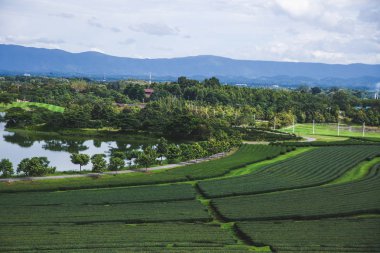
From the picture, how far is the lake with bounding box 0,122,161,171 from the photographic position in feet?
210

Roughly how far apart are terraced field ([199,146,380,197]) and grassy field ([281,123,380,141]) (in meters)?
22.5

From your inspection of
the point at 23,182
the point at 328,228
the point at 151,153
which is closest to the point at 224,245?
the point at 328,228

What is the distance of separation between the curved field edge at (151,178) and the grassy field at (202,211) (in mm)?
103

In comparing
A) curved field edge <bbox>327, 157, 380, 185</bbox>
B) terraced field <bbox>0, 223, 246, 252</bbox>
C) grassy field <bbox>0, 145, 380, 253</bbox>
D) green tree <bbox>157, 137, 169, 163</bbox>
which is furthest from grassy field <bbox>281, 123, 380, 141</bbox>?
terraced field <bbox>0, 223, 246, 252</bbox>

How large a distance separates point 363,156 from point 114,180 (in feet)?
119

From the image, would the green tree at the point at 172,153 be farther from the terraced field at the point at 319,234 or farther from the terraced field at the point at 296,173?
the terraced field at the point at 319,234

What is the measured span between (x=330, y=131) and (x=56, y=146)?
59.8m

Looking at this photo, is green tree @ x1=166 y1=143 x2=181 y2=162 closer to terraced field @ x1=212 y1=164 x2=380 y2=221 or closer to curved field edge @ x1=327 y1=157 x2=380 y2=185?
terraced field @ x1=212 y1=164 x2=380 y2=221

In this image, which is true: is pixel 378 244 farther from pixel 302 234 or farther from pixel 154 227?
pixel 154 227

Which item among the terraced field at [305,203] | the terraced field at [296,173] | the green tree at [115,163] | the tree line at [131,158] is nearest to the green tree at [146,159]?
the tree line at [131,158]

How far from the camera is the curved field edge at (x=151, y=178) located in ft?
142

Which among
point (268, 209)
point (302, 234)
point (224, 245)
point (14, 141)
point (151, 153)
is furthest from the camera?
point (14, 141)

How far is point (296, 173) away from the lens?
175 feet

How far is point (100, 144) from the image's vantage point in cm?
7931
